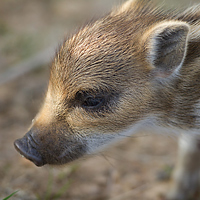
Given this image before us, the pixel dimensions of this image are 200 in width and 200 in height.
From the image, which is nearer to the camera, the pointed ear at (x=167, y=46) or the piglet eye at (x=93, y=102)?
the pointed ear at (x=167, y=46)

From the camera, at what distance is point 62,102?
2789 millimetres

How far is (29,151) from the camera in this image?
2.66 meters

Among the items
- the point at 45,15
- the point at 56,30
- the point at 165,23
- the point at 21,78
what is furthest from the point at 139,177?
the point at 45,15

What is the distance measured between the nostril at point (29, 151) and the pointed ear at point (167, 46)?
120cm

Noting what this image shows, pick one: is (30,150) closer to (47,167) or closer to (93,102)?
(47,167)

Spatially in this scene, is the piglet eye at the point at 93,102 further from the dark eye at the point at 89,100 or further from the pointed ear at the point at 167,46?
the pointed ear at the point at 167,46

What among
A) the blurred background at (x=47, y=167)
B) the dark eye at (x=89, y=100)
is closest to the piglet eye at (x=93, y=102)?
the dark eye at (x=89, y=100)

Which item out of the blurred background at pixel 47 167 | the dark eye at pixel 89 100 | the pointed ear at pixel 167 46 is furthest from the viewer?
the blurred background at pixel 47 167

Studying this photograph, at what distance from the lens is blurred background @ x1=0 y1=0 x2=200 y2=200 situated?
357 centimetres

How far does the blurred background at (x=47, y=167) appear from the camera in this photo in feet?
11.7

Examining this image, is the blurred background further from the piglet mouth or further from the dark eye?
the dark eye

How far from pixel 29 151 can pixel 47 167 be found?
37 centimetres

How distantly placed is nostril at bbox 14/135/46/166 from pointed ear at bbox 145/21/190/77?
1.20 m

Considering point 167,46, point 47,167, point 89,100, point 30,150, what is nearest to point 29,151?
point 30,150
